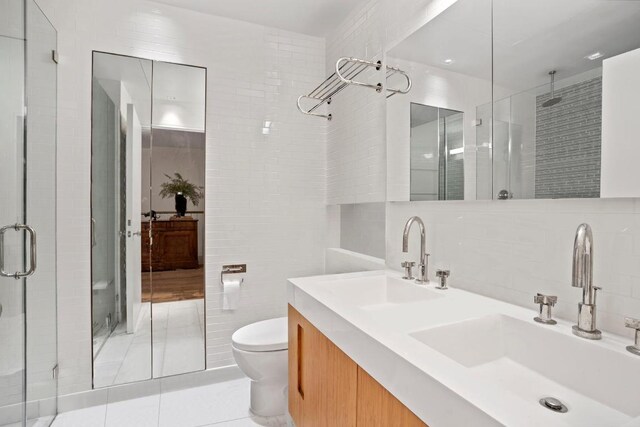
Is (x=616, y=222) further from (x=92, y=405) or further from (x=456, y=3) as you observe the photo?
(x=92, y=405)

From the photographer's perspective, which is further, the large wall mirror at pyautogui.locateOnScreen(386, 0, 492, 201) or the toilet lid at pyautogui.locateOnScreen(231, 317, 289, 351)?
the toilet lid at pyautogui.locateOnScreen(231, 317, 289, 351)

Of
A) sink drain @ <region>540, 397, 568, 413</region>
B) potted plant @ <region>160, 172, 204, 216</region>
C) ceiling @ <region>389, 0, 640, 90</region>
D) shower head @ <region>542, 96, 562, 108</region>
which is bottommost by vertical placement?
sink drain @ <region>540, 397, 568, 413</region>

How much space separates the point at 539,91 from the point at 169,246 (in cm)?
217

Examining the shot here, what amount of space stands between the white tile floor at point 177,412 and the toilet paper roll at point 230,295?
55 centimetres

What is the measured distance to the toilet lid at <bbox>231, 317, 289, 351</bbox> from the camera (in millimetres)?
1833

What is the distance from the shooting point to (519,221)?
3.91 ft

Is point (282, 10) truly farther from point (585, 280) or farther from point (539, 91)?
point (585, 280)

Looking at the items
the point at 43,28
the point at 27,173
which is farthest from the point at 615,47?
the point at 43,28

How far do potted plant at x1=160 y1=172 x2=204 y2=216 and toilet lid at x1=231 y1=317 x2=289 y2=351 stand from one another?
0.91 meters

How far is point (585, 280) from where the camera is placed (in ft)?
2.91

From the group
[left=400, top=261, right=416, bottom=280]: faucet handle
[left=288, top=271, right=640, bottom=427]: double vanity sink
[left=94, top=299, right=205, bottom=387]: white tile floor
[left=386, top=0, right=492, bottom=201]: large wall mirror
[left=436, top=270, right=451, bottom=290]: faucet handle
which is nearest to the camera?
[left=288, top=271, right=640, bottom=427]: double vanity sink

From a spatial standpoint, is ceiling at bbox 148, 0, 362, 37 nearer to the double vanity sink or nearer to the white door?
the white door

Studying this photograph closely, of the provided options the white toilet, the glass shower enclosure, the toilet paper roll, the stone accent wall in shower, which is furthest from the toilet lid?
the stone accent wall in shower

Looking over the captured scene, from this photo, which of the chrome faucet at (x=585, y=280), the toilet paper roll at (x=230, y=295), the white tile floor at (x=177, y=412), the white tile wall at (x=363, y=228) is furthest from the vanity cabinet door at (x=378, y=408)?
the toilet paper roll at (x=230, y=295)
